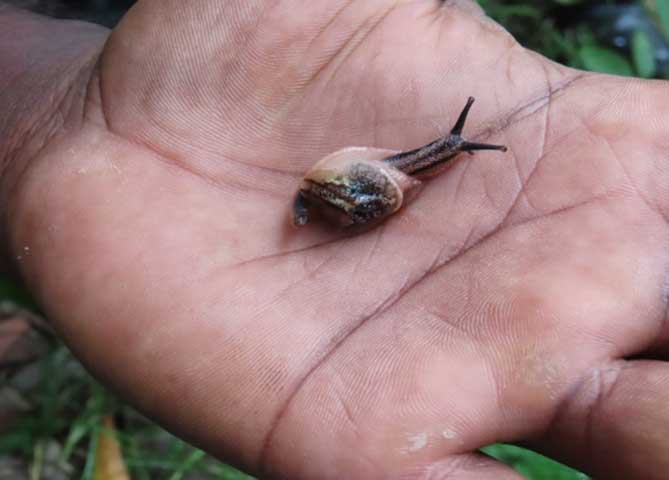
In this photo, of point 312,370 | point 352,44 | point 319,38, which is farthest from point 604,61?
point 312,370

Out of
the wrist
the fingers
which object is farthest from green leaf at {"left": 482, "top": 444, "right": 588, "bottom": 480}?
the wrist

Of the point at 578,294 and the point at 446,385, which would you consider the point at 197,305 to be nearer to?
the point at 446,385

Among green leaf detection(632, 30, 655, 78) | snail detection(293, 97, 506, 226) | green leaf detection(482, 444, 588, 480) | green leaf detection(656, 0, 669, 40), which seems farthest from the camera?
green leaf detection(632, 30, 655, 78)

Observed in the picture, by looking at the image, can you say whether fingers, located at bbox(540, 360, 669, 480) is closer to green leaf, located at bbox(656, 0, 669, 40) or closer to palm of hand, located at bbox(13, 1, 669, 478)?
palm of hand, located at bbox(13, 1, 669, 478)

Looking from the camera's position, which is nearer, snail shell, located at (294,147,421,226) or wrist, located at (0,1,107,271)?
snail shell, located at (294,147,421,226)

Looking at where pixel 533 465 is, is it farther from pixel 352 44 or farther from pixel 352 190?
pixel 352 44

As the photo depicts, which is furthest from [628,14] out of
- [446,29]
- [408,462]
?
[408,462]
